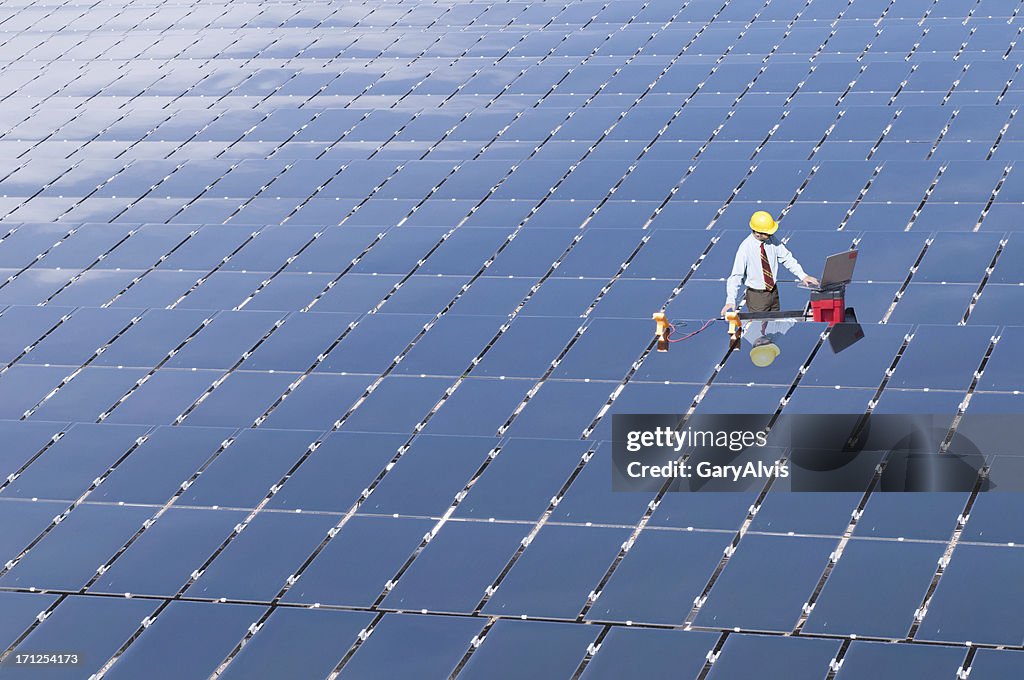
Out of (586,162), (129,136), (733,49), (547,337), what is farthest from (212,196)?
(733,49)

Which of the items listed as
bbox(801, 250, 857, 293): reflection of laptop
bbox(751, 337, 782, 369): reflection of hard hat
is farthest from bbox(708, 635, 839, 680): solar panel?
bbox(801, 250, 857, 293): reflection of laptop

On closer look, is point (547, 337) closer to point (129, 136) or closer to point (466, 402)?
point (466, 402)

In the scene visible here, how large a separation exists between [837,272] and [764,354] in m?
1.54

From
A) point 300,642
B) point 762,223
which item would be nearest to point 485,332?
point 762,223

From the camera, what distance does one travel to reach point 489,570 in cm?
1644

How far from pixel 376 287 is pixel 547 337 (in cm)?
403

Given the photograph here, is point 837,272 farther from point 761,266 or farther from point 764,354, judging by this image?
point 764,354

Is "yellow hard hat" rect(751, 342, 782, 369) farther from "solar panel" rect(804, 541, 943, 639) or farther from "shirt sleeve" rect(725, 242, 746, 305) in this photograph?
"solar panel" rect(804, 541, 943, 639)

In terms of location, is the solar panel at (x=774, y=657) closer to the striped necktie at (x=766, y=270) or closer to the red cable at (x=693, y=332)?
the striped necktie at (x=766, y=270)

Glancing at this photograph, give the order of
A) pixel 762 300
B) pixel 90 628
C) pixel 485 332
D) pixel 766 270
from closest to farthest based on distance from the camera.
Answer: pixel 90 628 < pixel 766 270 < pixel 762 300 < pixel 485 332

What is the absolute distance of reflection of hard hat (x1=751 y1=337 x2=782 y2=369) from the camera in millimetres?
20314

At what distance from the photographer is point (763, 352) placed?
20562 mm

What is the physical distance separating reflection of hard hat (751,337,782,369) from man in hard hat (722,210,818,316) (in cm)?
51

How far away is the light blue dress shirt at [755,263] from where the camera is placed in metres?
19.8
